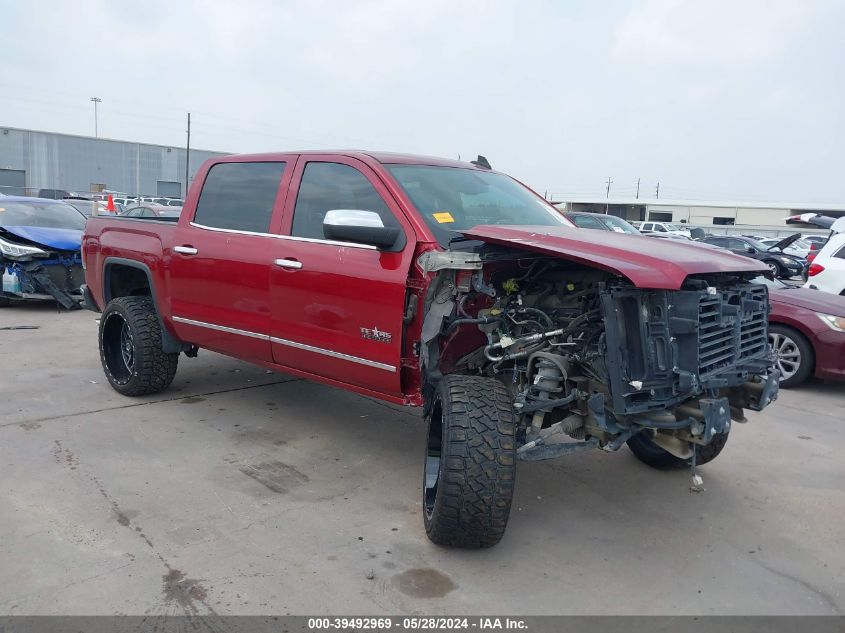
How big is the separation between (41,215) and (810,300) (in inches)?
403

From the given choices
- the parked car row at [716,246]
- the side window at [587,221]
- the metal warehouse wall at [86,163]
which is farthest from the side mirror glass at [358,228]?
the metal warehouse wall at [86,163]

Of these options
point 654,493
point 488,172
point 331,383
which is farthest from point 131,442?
point 654,493

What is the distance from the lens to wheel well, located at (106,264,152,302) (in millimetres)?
5871

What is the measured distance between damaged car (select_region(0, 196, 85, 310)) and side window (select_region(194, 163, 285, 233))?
5404 mm

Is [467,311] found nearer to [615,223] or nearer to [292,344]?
[292,344]

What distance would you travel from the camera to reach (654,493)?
417 cm

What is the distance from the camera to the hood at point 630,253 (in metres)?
2.93

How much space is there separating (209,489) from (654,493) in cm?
261

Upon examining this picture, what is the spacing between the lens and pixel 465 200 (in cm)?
426

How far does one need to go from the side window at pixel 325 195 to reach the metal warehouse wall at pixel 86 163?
52.6 metres

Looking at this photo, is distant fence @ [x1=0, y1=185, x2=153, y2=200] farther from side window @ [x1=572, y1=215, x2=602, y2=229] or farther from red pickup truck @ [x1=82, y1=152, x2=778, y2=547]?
red pickup truck @ [x1=82, y1=152, x2=778, y2=547]

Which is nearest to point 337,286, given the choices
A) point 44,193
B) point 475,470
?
point 475,470

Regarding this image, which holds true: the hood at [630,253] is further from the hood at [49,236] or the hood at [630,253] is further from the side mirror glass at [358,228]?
the hood at [49,236]

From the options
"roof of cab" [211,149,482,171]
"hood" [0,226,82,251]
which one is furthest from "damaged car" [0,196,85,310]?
"roof of cab" [211,149,482,171]
